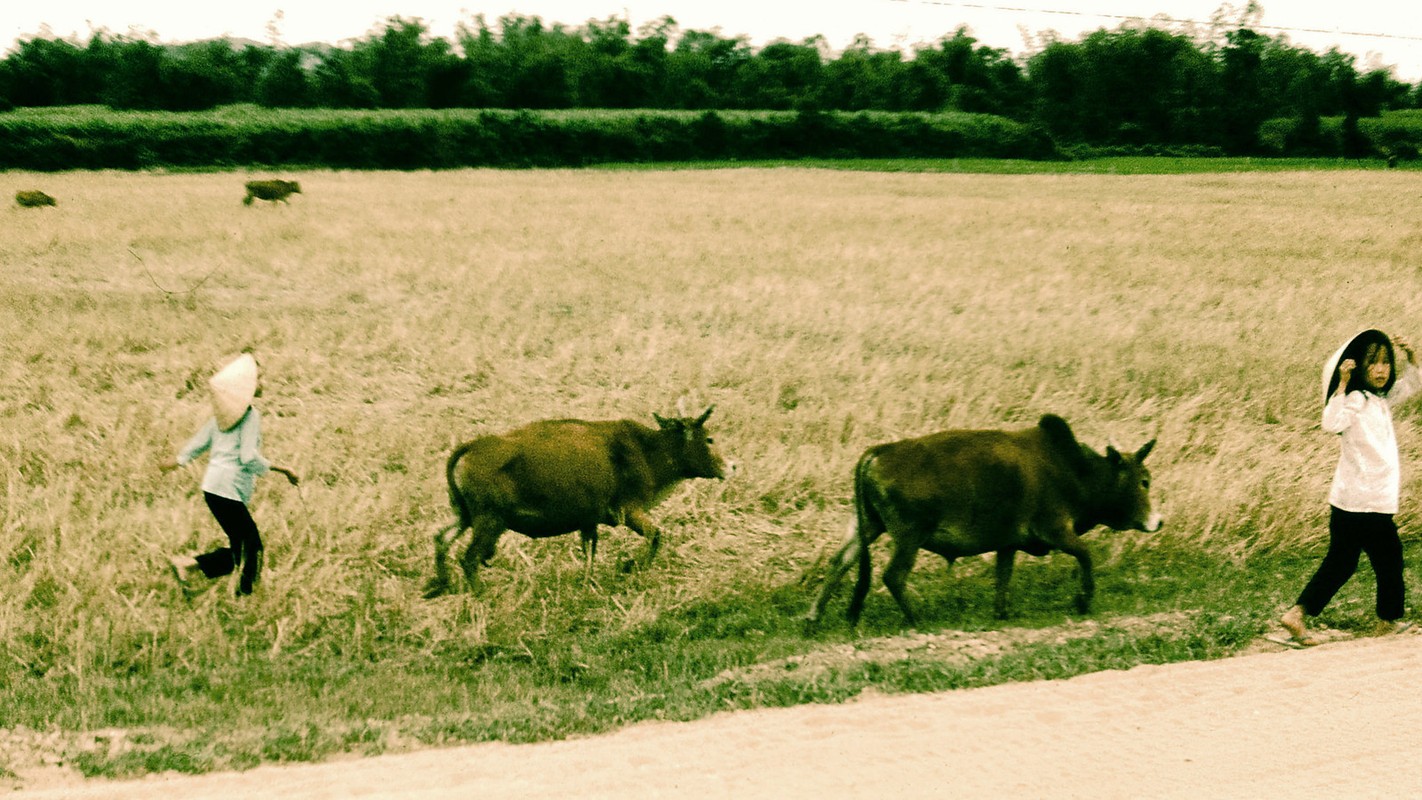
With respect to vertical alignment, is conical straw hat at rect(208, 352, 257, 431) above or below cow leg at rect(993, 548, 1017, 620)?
above

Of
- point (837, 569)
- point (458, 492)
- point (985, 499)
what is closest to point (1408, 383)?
point (985, 499)

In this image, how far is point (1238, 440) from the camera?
13023 mm

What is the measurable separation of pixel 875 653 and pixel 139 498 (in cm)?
630

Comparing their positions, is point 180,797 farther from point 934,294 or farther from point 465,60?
point 465,60

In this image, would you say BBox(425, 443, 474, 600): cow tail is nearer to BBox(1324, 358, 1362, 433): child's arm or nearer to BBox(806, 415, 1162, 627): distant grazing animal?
BBox(806, 415, 1162, 627): distant grazing animal

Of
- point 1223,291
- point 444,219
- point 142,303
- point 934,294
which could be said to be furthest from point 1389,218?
Result: point 142,303

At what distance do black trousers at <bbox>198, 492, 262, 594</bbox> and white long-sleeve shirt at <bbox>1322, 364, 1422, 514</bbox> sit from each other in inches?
262

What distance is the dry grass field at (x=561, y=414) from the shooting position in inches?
319

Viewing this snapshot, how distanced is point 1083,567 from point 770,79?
85008 mm

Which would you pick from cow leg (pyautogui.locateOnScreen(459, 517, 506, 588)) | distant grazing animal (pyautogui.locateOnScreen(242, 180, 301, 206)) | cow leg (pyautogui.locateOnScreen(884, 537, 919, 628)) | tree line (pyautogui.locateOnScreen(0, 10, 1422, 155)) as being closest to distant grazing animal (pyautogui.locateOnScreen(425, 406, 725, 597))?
cow leg (pyautogui.locateOnScreen(459, 517, 506, 588))

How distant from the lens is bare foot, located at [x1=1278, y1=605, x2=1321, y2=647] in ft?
27.1

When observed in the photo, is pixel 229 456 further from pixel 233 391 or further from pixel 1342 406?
pixel 1342 406

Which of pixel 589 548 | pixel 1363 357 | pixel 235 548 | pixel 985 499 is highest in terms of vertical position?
pixel 1363 357

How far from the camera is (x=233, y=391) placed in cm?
805
